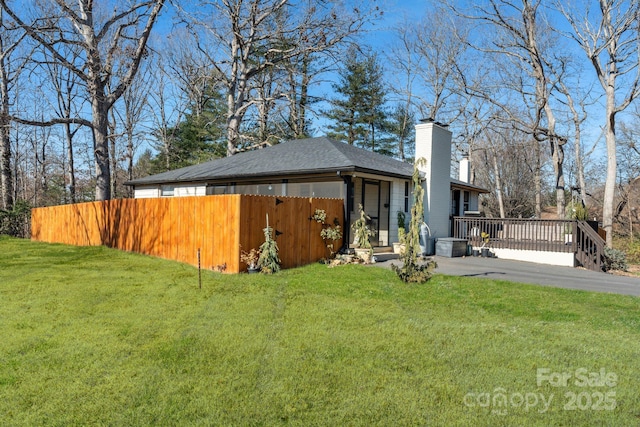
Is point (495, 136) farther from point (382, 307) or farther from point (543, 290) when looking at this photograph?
point (382, 307)

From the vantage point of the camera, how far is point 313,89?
24469 millimetres

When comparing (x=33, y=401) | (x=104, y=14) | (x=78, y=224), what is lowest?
(x=33, y=401)

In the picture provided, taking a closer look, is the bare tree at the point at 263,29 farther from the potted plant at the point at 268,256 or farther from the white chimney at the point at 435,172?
the potted plant at the point at 268,256

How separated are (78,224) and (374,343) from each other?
15.7 metres

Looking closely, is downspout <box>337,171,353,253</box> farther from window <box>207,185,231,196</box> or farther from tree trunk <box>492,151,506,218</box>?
tree trunk <box>492,151,506,218</box>

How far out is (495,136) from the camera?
88.5 feet

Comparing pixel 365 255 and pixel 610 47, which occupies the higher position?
pixel 610 47

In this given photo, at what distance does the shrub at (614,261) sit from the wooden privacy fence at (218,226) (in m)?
7.13

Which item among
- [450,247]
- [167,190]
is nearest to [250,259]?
[450,247]

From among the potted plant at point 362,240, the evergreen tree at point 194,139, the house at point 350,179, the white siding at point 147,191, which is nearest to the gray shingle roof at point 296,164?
the house at point 350,179

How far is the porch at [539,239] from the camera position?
10.9 m

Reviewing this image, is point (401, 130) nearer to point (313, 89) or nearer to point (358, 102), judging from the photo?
point (358, 102)

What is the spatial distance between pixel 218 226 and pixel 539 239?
31.4 ft

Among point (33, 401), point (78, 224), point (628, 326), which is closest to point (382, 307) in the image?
point (628, 326)
